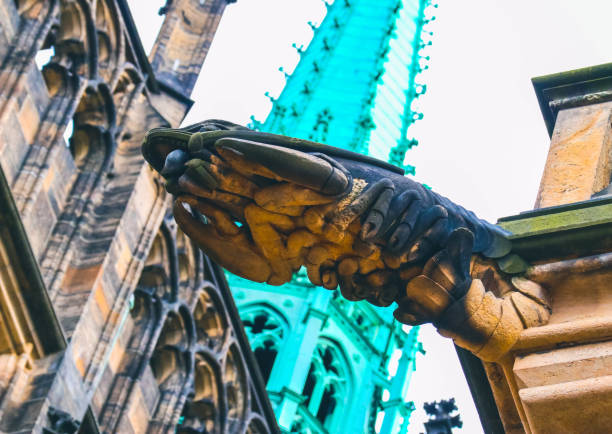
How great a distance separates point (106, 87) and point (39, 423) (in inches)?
172

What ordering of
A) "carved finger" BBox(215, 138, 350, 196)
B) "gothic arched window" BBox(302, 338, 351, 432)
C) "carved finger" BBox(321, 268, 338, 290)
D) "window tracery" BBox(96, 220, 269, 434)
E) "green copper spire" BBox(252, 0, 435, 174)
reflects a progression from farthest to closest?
"green copper spire" BBox(252, 0, 435, 174) < "gothic arched window" BBox(302, 338, 351, 432) < "window tracery" BBox(96, 220, 269, 434) < "carved finger" BBox(321, 268, 338, 290) < "carved finger" BBox(215, 138, 350, 196)

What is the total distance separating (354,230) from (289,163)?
0.71 ft

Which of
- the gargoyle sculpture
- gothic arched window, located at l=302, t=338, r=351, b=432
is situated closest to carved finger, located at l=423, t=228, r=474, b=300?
the gargoyle sculpture

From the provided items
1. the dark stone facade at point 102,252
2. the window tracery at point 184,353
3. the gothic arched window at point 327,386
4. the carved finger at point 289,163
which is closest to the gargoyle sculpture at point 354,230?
the carved finger at point 289,163

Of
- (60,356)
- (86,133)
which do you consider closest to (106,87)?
(86,133)

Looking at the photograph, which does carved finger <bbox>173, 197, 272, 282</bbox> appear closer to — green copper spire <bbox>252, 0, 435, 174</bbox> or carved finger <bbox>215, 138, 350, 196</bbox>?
carved finger <bbox>215, 138, 350, 196</bbox>

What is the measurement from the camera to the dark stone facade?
39.3 feet

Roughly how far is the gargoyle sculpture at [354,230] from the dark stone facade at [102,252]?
8.25 metres

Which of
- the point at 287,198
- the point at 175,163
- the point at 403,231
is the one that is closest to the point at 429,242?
the point at 403,231

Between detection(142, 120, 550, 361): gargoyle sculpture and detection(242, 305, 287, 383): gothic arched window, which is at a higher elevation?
detection(242, 305, 287, 383): gothic arched window

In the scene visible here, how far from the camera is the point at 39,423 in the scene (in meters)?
11.5

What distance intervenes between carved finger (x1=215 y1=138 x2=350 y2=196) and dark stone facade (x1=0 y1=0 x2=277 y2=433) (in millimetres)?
8363

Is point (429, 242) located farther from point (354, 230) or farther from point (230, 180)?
point (230, 180)

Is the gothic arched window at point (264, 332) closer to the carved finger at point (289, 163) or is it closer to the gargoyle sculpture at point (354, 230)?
the gargoyle sculpture at point (354, 230)
